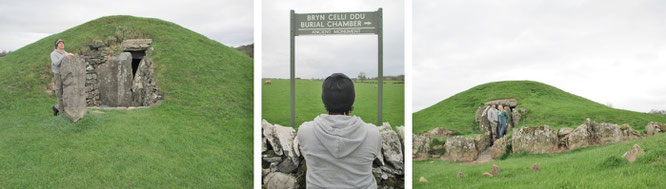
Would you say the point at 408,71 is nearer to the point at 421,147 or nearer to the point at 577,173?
the point at 577,173

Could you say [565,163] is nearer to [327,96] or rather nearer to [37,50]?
[327,96]

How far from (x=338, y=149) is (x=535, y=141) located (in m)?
5.84

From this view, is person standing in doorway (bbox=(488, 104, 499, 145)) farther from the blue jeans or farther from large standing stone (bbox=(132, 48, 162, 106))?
large standing stone (bbox=(132, 48, 162, 106))

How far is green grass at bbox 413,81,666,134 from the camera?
836cm

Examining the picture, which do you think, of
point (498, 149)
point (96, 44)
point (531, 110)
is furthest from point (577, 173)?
point (96, 44)

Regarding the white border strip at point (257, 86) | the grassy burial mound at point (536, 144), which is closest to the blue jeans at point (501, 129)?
the grassy burial mound at point (536, 144)

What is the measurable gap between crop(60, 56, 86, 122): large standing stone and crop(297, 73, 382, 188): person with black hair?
14.9 feet

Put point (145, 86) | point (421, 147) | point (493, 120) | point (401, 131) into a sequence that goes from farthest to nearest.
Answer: point (493, 120) < point (421, 147) < point (145, 86) < point (401, 131)

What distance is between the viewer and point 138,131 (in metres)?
5.31

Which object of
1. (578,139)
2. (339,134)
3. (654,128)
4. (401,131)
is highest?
(339,134)

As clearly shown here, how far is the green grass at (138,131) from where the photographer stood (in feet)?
15.4

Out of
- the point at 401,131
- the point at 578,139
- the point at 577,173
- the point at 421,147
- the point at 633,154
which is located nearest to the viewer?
the point at 401,131

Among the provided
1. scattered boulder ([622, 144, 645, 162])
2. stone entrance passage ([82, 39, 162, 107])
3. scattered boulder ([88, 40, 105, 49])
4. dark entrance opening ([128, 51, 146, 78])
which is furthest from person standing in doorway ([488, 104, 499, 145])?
scattered boulder ([88, 40, 105, 49])

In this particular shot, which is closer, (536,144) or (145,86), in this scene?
(145,86)
